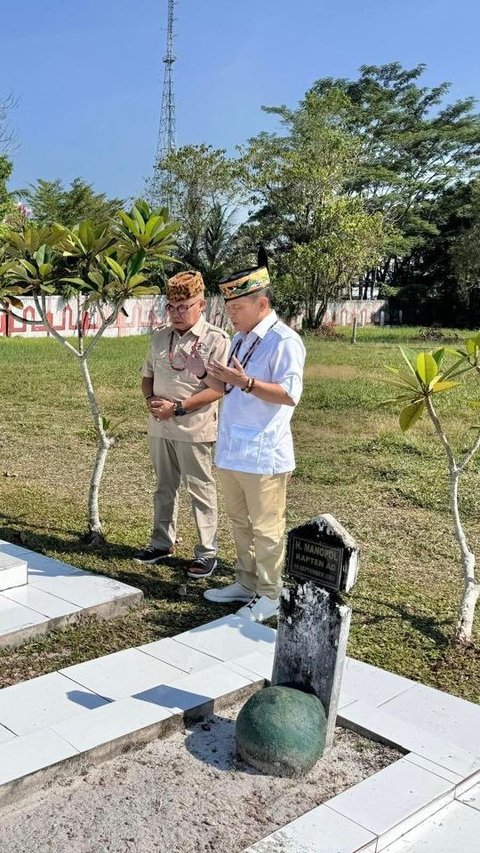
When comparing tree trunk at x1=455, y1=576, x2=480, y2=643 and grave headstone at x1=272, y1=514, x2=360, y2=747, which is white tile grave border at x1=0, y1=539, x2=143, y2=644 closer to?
grave headstone at x1=272, y1=514, x2=360, y2=747

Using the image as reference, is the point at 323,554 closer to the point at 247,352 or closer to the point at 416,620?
the point at 247,352

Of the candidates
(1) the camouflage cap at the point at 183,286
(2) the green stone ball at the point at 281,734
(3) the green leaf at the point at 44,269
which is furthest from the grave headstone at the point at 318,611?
(3) the green leaf at the point at 44,269

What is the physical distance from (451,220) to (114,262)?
3753 centimetres

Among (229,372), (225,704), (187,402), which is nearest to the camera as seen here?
(225,704)

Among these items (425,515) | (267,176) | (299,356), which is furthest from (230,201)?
(299,356)

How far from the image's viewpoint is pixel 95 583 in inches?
173

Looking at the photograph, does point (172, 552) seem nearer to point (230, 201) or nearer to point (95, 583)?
point (95, 583)

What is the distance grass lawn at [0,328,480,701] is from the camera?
391 centimetres

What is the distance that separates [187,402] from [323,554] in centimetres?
185

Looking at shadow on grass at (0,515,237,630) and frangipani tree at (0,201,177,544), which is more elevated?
frangipani tree at (0,201,177,544)

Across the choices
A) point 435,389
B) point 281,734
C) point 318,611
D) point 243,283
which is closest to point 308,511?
point 435,389

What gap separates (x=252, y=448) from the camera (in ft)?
12.8

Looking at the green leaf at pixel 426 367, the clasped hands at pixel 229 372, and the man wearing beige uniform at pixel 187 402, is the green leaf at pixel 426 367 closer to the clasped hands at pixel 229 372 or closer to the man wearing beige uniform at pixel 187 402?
the clasped hands at pixel 229 372

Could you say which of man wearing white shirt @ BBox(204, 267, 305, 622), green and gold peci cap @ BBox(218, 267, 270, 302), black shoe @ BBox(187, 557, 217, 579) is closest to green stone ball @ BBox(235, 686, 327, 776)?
man wearing white shirt @ BBox(204, 267, 305, 622)
